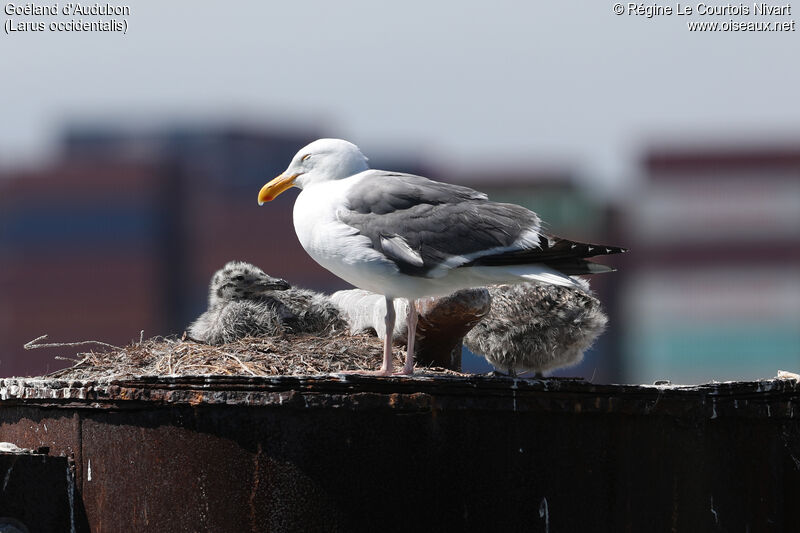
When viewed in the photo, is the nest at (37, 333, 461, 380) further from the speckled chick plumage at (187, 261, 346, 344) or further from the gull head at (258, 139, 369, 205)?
the gull head at (258, 139, 369, 205)

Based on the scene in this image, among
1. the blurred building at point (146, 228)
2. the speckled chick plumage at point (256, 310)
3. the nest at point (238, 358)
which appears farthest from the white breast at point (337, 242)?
the blurred building at point (146, 228)

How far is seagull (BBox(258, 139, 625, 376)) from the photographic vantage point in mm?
5488

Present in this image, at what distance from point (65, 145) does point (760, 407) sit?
120 meters

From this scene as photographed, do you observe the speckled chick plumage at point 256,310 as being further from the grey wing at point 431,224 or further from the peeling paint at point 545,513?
the peeling paint at point 545,513

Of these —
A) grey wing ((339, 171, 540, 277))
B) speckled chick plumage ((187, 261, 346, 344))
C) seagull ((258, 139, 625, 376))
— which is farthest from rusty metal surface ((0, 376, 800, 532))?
speckled chick plumage ((187, 261, 346, 344))

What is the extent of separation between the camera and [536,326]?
7.73 meters

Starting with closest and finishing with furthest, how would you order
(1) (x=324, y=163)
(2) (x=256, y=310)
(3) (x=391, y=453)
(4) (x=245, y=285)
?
(3) (x=391, y=453)
(1) (x=324, y=163)
(2) (x=256, y=310)
(4) (x=245, y=285)

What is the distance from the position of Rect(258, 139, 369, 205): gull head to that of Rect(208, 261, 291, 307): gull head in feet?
6.71

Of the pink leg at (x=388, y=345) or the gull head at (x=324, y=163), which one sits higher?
the gull head at (x=324, y=163)

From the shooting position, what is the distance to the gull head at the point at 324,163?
6133 millimetres

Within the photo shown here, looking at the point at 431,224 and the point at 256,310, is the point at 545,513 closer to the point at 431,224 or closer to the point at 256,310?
the point at 431,224

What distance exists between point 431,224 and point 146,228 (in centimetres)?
10281

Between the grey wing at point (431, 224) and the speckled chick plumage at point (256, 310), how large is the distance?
7.18 feet

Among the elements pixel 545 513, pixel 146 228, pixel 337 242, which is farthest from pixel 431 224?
pixel 146 228
